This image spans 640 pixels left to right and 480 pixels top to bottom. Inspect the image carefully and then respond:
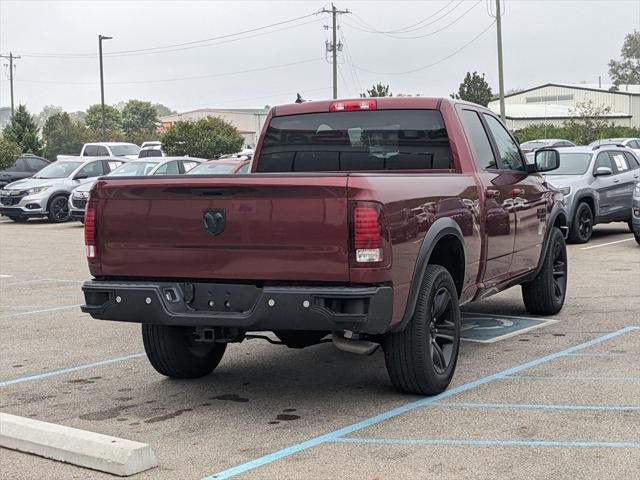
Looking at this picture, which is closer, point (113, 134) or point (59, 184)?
point (59, 184)

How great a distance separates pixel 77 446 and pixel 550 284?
5545mm

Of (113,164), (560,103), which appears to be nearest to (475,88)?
(560,103)

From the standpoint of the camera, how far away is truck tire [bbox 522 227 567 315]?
372 inches

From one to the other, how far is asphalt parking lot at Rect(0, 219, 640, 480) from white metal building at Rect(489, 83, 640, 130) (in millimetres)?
65576

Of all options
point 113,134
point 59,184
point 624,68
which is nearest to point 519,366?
point 59,184

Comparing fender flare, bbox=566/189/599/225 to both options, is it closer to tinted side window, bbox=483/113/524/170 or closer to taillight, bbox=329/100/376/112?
tinted side window, bbox=483/113/524/170

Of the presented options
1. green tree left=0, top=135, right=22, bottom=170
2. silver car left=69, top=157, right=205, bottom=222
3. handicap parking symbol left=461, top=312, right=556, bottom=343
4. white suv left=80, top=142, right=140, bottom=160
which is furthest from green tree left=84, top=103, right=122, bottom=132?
handicap parking symbol left=461, top=312, right=556, bottom=343

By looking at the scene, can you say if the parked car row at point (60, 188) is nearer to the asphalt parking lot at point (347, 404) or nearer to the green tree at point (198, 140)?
the asphalt parking lot at point (347, 404)

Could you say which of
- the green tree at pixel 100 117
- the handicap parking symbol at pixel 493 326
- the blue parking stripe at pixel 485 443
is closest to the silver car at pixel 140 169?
the handicap parking symbol at pixel 493 326

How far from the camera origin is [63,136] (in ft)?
289

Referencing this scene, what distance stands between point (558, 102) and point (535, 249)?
92.8m

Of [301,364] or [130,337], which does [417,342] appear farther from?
[130,337]

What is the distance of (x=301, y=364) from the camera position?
311 inches

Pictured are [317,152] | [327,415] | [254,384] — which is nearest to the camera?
[327,415]
